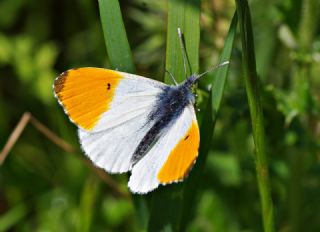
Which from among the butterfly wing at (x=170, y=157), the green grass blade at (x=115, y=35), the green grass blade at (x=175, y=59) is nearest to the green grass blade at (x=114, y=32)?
the green grass blade at (x=115, y=35)

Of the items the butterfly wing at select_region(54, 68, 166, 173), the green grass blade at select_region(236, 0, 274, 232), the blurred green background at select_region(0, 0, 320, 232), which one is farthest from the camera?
the blurred green background at select_region(0, 0, 320, 232)

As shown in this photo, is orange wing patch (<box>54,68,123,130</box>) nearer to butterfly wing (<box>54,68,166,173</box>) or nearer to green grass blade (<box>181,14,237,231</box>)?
butterfly wing (<box>54,68,166,173</box>)

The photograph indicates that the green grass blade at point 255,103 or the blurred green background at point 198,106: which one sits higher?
the green grass blade at point 255,103

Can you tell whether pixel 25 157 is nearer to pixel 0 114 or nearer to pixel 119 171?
pixel 0 114

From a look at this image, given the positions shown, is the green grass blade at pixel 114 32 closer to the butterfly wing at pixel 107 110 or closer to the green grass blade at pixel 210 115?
the butterfly wing at pixel 107 110

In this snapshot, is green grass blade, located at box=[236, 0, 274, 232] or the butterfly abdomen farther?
the butterfly abdomen

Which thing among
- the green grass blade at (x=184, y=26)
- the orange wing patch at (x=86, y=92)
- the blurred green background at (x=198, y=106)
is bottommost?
the blurred green background at (x=198, y=106)

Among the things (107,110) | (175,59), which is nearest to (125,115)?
(107,110)

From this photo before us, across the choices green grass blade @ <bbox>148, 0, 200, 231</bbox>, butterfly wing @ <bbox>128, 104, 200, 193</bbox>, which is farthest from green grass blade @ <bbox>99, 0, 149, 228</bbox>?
butterfly wing @ <bbox>128, 104, 200, 193</bbox>
